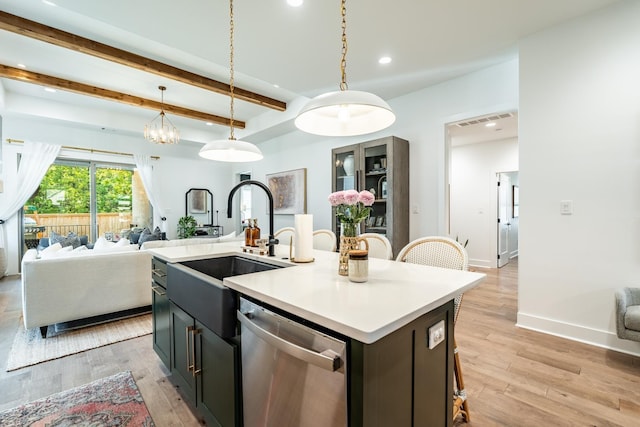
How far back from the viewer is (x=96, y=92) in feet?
14.0

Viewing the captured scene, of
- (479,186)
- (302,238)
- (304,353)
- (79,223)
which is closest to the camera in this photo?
(304,353)

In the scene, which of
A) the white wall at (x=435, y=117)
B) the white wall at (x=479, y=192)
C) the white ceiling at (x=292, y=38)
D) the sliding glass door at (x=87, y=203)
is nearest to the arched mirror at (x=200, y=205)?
the sliding glass door at (x=87, y=203)

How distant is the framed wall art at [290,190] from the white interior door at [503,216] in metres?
3.93

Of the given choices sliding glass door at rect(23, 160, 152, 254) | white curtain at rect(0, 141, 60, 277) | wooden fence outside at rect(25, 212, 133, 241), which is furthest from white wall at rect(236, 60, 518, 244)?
white curtain at rect(0, 141, 60, 277)

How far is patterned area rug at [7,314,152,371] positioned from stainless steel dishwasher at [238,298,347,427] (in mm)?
2226

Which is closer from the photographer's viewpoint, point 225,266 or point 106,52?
point 225,266

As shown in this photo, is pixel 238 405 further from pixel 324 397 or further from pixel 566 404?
pixel 566 404

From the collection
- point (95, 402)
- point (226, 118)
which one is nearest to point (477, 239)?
point (226, 118)

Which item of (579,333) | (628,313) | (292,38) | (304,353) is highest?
(292,38)

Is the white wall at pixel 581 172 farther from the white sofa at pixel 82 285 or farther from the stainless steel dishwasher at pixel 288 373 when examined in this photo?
the white sofa at pixel 82 285

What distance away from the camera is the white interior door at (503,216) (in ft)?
18.8

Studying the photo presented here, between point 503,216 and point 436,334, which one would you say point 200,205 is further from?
point 436,334

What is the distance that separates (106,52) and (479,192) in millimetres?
6416

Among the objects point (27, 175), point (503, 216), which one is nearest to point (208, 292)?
point (27, 175)
